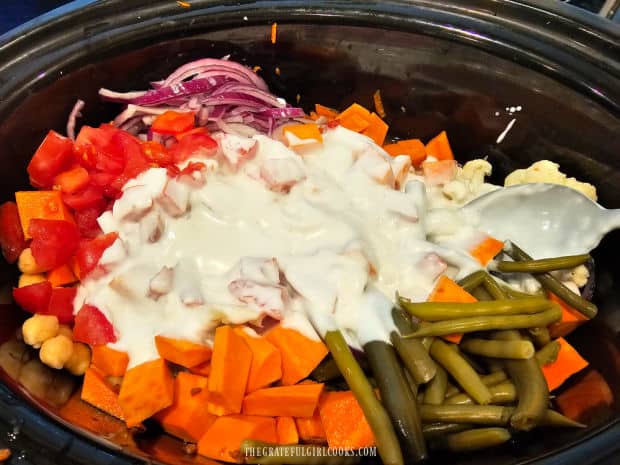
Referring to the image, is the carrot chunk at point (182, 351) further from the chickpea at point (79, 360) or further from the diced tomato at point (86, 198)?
the diced tomato at point (86, 198)

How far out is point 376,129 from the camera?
2.93 meters

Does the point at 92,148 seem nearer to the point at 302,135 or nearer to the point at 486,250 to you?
the point at 302,135

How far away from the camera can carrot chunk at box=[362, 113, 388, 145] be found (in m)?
Answer: 2.92

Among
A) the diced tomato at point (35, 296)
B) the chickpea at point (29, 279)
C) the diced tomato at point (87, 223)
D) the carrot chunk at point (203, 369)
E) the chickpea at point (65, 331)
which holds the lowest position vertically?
the carrot chunk at point (203, 369)

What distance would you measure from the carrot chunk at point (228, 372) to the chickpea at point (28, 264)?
0.80 meters

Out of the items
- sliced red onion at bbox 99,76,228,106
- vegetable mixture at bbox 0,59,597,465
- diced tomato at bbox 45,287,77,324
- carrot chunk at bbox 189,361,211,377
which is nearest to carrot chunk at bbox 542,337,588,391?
vegetable mixture at bbox 0,59,597,465

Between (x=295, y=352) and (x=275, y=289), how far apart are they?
240 millimetres

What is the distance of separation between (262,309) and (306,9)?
1.58 meters

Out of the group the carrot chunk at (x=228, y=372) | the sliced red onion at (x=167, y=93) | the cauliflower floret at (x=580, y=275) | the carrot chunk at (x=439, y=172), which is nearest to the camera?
the carrot chunk at (x=228, y=372)

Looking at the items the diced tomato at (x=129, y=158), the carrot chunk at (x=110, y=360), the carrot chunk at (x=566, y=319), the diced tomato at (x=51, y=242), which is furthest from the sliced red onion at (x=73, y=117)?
the carrot chunk at (x=566, y=319)

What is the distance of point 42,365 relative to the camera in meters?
2.08

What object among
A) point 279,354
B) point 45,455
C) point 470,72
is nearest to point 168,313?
point 279,354

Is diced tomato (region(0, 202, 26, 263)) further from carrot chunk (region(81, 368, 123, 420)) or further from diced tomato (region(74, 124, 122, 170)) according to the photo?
carrot chunk (region(81, 368, 123, 420))

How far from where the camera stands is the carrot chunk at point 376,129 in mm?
2920
